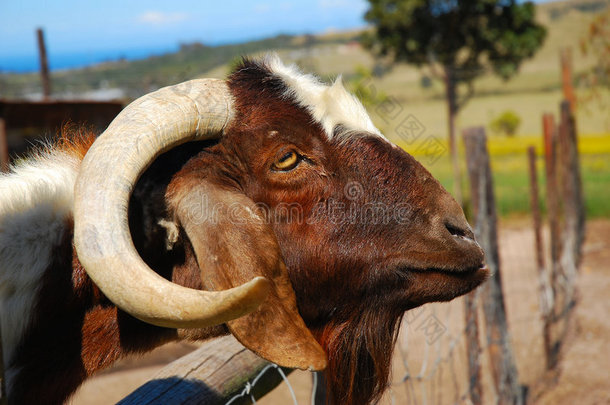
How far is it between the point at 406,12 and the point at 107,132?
17.8m

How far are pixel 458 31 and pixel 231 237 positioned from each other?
1877 centimetres

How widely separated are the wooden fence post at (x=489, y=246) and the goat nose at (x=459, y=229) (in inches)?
90.6

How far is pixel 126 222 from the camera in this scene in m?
1.67

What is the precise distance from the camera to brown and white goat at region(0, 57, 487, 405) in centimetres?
171

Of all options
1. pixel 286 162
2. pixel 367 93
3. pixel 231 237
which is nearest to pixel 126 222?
pixel 231 237

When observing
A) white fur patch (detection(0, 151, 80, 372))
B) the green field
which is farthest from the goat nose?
the green field

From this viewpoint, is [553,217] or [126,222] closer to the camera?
[126,222]

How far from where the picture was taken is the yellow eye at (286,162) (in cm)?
211

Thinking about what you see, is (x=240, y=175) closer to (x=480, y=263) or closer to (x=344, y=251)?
(x=344, y=251)

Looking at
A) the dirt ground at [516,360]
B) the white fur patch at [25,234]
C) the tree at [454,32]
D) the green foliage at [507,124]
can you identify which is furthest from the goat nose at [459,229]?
the green foliage at [507,124]

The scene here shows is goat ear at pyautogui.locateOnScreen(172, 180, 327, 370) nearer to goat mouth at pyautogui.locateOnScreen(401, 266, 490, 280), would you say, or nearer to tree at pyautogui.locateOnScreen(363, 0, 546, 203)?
goat mouth at pyautogui.locateOnScreen(401, 266, 490, 280)

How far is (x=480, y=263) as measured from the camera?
87.9 inches

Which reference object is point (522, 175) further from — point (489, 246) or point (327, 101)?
point (327, 101)

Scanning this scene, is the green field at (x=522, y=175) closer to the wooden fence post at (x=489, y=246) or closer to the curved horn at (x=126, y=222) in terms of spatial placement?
the wooden fence post at (x=489, y=246)
